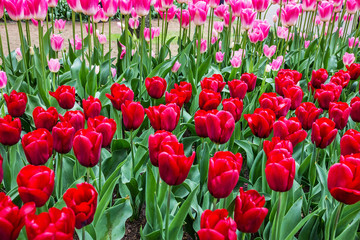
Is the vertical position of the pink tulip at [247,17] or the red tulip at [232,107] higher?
the pink tulip at [247,17]

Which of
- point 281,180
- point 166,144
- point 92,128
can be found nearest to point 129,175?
point 92,128

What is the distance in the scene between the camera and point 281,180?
3.68 feet

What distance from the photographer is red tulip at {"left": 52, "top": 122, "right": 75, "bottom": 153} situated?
1333mm

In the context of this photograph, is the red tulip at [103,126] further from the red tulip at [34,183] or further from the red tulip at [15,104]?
the red tulip at [15,104]

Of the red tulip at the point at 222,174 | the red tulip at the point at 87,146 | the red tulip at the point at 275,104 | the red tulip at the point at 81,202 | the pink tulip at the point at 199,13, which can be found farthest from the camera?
the pink tulip at the point at 199,13

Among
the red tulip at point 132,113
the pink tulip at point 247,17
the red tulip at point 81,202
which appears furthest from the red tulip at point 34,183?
the pink tulip at point 247,17

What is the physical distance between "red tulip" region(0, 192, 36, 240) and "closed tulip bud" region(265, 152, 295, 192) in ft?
2.07

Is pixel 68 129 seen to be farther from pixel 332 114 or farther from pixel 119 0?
pixel 119 0

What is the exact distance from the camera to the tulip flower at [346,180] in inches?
40.4

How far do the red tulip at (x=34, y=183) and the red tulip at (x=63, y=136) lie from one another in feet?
1.08

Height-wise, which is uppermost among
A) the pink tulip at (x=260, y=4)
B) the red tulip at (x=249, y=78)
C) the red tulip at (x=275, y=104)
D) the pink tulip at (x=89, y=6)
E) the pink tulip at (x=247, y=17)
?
the pink tulip at (x=89, y=6)

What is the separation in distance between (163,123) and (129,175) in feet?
1.25

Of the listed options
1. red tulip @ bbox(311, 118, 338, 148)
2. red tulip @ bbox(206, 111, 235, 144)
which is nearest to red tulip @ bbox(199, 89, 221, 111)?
red tulip @ bbox(206, 111, 235, 144)

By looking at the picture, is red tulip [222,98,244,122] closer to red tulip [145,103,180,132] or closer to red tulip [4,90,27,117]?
red tulip [145,103,180,132]
